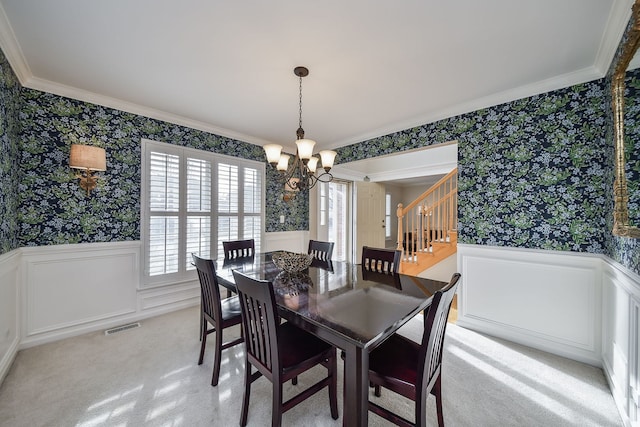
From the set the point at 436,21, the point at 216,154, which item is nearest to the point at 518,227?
the point at 436,21

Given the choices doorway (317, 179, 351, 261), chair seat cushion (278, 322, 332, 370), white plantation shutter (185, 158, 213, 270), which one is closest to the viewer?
chair seat cushion (278, 322, 332, 370)

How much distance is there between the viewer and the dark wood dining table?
113 centimetres

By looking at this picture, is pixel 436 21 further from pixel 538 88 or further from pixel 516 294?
pixel 516 294

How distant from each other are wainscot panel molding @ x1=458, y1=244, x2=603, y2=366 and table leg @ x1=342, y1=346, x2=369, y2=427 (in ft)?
7.44

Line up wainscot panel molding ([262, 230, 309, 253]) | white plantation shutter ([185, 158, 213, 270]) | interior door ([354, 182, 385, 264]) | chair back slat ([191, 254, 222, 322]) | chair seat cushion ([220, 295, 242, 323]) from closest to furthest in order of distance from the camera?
chair back slat ([191, 254, 222, 322]) → chair seat cushion ([220, 295, 242, 323]) → white plantation shutter ([185, 158, 213, 270]) → wainscot panel molding ([262, 230, 309, 253]) → interior door ([354, 182, 385, 264])

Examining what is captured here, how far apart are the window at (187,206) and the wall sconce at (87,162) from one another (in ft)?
1.48

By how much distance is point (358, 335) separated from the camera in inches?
43.8

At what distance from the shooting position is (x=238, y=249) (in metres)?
3.13

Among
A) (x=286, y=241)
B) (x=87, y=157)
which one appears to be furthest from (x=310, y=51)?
(x=286, y=241)

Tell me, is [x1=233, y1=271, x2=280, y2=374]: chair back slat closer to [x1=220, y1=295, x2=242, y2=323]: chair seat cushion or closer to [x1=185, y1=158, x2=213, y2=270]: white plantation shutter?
[x1=220, y1=295, x2=242, y2=323]: chair seat cushion

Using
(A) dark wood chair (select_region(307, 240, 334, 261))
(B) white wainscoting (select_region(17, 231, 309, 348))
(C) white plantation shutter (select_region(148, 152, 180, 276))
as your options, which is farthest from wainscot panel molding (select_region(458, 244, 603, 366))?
(B) white wainscoting (select_region(17, 231, 309, 348))

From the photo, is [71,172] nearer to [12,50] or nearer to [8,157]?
[8,157]

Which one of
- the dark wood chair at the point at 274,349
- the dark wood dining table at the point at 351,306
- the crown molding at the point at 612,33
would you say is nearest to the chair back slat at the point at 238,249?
the dark wood dining table at the point at 351,306

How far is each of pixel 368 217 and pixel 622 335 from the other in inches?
173
